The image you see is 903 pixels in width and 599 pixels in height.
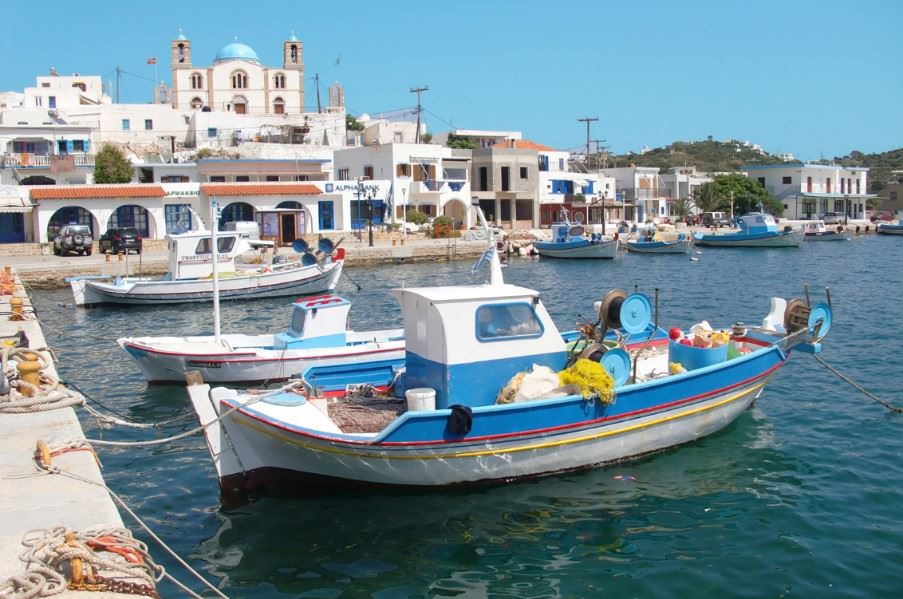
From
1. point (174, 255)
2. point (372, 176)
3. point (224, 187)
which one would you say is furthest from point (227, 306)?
point (372, 176)

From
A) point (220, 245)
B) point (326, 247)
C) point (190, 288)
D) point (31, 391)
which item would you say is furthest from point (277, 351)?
point (326, 247)

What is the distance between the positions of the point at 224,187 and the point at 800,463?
4140 cm

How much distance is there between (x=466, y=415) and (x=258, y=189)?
40.9m

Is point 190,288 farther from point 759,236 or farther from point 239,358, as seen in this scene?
point 759,236

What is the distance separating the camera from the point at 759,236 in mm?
58812

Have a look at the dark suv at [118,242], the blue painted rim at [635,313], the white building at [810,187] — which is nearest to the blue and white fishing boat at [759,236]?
the white building at [810,187]

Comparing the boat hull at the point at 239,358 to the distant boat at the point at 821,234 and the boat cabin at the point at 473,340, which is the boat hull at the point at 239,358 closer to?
the boat cabin at the point at 473,340

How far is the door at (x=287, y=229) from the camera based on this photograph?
50475mm

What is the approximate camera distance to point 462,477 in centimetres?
1134

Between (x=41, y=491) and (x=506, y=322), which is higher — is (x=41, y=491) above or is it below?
below

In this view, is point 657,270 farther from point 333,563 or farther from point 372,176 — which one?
point 333,563

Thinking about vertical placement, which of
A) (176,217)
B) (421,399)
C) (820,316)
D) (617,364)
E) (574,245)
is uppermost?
(176,217)

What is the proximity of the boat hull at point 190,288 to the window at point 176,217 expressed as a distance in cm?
Result: 1758

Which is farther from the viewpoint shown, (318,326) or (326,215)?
(326,215)
